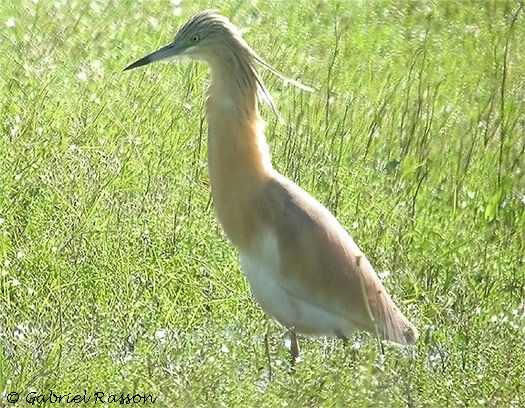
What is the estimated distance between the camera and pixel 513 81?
781 centimetres

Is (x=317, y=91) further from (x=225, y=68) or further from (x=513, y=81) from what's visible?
(x=225, y=68)

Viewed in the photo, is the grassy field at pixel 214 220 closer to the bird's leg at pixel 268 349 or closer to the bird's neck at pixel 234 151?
the bird's leg at pixel 268 349

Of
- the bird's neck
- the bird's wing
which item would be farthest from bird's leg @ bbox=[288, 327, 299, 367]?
the bird's neck

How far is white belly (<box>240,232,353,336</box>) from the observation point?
4996 mm

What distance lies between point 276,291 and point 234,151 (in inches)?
21.5

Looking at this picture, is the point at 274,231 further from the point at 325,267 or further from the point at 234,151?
the point at 234,151

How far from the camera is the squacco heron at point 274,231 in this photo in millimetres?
4992

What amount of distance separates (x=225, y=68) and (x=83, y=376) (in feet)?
4.41

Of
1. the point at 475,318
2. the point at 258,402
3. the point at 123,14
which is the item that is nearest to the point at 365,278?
the point at 475,318

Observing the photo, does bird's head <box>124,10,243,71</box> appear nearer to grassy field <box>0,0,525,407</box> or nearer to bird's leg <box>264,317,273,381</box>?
grassy field <box>0,0,525,407</box>

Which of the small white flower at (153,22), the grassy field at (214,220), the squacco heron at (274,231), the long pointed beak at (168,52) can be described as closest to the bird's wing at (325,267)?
the squacco heron at (274,231)

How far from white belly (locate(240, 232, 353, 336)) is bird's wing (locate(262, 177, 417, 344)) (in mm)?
16

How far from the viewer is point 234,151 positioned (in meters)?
5.10

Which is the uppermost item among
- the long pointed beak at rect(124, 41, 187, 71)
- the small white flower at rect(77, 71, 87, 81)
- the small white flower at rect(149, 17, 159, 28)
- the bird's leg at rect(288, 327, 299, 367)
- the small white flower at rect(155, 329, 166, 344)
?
the long pointed beak at rect(124, 41, 187, 71)
